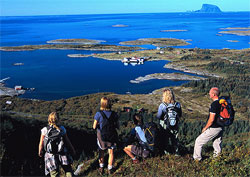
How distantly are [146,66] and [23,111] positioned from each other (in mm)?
46456

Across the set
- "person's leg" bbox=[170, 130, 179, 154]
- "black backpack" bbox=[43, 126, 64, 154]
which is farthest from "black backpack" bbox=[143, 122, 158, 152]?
"black backpack" bbox=[43, 126, 64, 154]

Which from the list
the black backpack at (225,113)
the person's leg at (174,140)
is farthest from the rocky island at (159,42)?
the black backpack at (225,113)

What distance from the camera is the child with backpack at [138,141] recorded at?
6332 mm

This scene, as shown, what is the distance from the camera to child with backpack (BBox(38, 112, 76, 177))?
17.3 feet

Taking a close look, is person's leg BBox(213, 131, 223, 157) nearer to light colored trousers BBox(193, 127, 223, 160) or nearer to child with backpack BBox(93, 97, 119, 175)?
light colored trousers BBox(193, 127, 223, 160)

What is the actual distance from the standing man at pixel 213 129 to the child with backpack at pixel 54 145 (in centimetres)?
317

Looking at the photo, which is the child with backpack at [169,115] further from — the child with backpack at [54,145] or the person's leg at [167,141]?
the child with backpack at [54,145]

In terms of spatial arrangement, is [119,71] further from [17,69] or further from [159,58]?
[17,69]

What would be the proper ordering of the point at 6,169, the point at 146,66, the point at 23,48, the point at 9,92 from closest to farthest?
1. the point at 6,169
2. the point at 9,92
3. the point at 146,66
4. the point at 23,48

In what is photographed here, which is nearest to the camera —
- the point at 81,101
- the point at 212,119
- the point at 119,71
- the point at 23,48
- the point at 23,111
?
the point at 212,119

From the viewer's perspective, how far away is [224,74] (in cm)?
6550

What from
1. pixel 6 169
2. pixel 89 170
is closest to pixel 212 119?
pixel 89 170

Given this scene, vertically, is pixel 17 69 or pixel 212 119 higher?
pixel 212 119

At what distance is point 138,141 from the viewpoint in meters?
6.56
